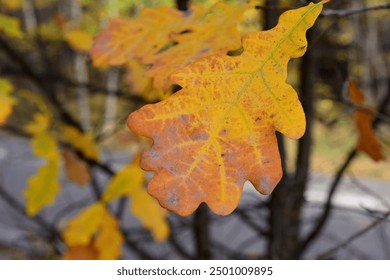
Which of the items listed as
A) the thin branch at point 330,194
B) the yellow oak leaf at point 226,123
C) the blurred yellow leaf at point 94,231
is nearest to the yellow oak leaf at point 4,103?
the blurred yellow leaf at point 94,231

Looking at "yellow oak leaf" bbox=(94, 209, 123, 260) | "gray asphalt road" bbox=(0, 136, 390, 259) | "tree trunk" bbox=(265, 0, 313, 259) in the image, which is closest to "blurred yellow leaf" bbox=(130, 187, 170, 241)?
"yellow oak leaf" bbox=(94, 209, 123, 260)

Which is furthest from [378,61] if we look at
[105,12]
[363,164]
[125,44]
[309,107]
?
[125,44]

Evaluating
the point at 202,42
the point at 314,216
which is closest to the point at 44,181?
the point at 202,42

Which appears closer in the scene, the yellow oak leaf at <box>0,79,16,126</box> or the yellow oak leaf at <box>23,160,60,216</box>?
the yellow oak leaf at <box>0,79,16,126</box>

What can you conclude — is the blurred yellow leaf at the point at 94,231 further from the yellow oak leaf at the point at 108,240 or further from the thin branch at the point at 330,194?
the thin branch at the point at 330,194

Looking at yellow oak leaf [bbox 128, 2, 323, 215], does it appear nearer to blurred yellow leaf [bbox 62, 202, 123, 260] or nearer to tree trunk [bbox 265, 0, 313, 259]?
tree trunk [bbox 265, 0, 313, 259]

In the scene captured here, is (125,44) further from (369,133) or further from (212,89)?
(369,133)

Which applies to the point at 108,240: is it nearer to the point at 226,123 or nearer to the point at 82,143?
the point at 82,143
